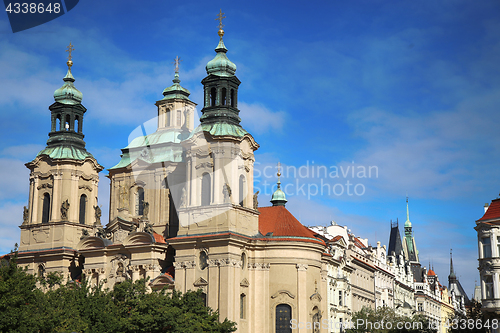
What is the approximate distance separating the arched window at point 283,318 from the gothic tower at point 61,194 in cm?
1864

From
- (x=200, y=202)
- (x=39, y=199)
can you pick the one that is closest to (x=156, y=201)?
(x=200, y=202)

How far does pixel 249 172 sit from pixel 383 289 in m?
37.4

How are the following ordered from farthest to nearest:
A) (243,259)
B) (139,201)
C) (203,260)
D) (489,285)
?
(139,201), (243,259), (203,260), (489,285)

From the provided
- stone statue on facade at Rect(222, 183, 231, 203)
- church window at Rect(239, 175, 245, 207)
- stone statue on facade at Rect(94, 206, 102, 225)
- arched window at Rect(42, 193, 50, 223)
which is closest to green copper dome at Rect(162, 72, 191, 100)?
stone statue on facade at Rect(94, 206, 102, 225)

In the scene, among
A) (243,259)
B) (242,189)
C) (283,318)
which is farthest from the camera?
(242,189)

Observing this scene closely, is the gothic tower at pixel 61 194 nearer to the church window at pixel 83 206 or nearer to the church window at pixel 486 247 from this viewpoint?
the church window at pixel 83 206

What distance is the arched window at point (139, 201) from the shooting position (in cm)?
6022

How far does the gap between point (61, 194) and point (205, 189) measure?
590 inches

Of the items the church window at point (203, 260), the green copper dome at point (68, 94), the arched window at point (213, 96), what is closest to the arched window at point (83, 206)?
the green copper dome at point (68, 94)

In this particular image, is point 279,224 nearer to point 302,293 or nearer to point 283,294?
point 283,294

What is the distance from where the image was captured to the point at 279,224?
56.7 m

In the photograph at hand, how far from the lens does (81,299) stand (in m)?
44.0

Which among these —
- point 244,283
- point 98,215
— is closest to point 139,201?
point 98,215

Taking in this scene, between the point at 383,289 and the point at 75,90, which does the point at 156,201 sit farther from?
the point at 383,289
